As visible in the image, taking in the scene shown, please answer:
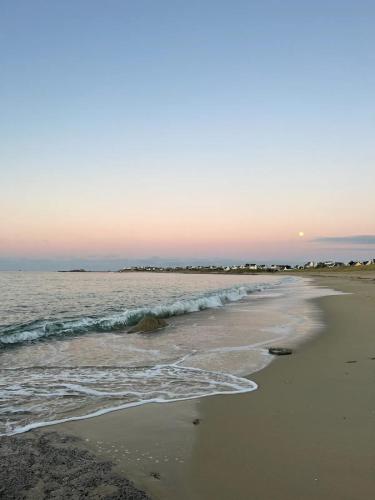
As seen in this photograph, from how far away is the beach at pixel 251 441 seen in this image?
401 cm

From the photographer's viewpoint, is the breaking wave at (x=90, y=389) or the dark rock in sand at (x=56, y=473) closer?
the dark rock in sand at (x=56, y=473)

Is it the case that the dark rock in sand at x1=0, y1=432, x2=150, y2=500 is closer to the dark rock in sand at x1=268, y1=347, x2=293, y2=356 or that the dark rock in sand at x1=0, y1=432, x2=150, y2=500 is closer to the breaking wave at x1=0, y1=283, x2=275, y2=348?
the dark rock in sand at x1=268, y1=347, x2=293, y2=356

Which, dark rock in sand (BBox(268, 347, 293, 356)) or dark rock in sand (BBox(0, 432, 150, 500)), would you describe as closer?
dark rock in sand (BBox(0, 432, 150, 500))

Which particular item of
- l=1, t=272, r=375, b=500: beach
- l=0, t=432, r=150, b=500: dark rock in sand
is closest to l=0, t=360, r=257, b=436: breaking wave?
l=1, t=272, r=375, b=500: beach

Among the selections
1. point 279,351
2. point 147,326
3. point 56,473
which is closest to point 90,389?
point 56,473

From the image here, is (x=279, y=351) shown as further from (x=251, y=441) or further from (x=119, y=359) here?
(x=251, y=441)

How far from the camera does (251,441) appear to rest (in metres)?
5.11

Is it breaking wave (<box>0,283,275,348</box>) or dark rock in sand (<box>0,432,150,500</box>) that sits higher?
dark rock in sand (<box>0,432,150,500</box>)

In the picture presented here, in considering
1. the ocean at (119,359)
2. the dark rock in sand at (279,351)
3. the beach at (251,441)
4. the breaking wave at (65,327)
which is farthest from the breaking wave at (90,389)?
the breaking wave at (65,327)

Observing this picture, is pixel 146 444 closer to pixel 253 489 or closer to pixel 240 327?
pixel 253 489

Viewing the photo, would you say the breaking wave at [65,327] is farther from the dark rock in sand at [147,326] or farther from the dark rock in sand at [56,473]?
the dark rock in sand at [56,473]

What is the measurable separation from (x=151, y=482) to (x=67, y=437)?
1.74 metres

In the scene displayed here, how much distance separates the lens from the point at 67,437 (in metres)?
5.31

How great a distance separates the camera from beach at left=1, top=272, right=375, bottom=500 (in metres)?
4.01
